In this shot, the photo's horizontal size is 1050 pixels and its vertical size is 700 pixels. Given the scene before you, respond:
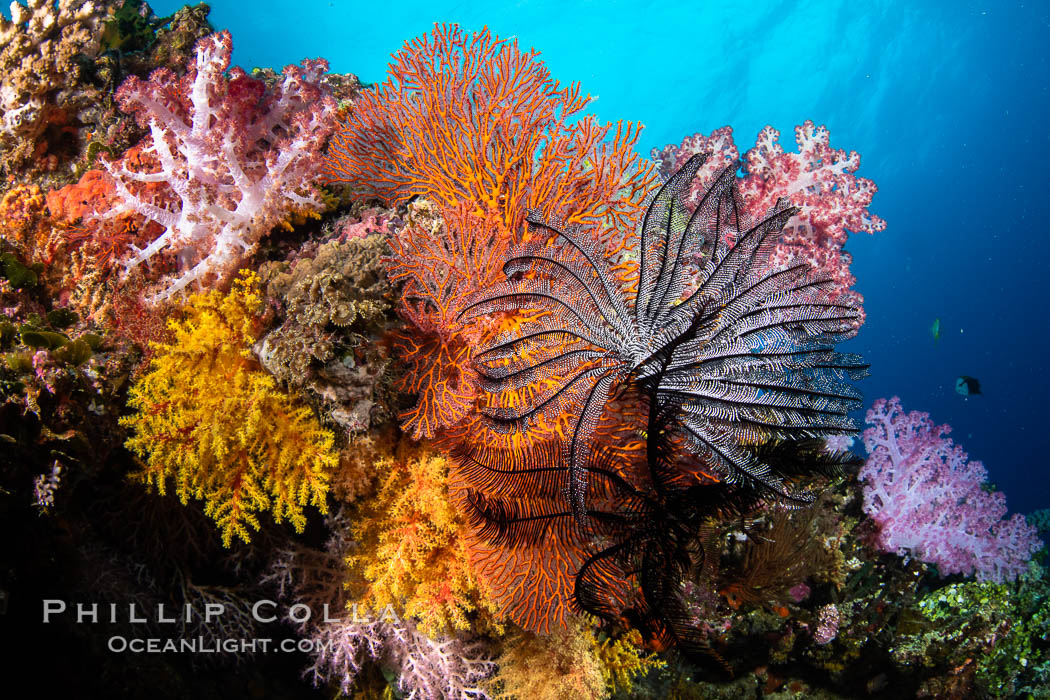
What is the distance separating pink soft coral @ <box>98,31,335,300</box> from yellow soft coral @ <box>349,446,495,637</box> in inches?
83.9

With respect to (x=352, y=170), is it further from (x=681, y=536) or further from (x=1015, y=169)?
(x=1015, y=169)

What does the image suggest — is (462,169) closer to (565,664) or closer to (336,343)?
(336,343)

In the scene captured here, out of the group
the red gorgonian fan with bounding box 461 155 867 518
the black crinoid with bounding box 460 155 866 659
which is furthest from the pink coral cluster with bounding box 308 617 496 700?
the red gorgonian fan with bounding box 461 155 867 518

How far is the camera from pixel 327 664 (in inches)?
171

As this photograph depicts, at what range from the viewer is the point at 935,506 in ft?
19.8

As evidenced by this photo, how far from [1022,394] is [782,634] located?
3383 inches

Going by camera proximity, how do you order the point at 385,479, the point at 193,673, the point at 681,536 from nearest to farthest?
the point at 681,536 → the point at 385,479 → the point at 193,673

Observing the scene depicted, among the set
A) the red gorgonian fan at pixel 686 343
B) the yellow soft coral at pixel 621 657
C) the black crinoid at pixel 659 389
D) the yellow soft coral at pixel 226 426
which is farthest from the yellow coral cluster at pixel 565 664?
the yellow soft coral at pixel 226 426

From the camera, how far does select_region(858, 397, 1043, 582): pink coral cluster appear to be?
19.2 feet

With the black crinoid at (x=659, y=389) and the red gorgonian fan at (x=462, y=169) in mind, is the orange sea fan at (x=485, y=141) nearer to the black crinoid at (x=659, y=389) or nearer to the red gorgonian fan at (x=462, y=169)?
the red gorgonian fan at (x=462, y=169)

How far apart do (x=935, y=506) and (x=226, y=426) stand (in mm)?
7917

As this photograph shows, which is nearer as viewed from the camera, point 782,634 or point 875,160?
point 782,634

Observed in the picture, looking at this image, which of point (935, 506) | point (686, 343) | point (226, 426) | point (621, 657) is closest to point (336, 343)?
point (226, 426)

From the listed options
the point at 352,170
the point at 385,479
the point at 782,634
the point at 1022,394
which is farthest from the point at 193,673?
the point at 1022,394
